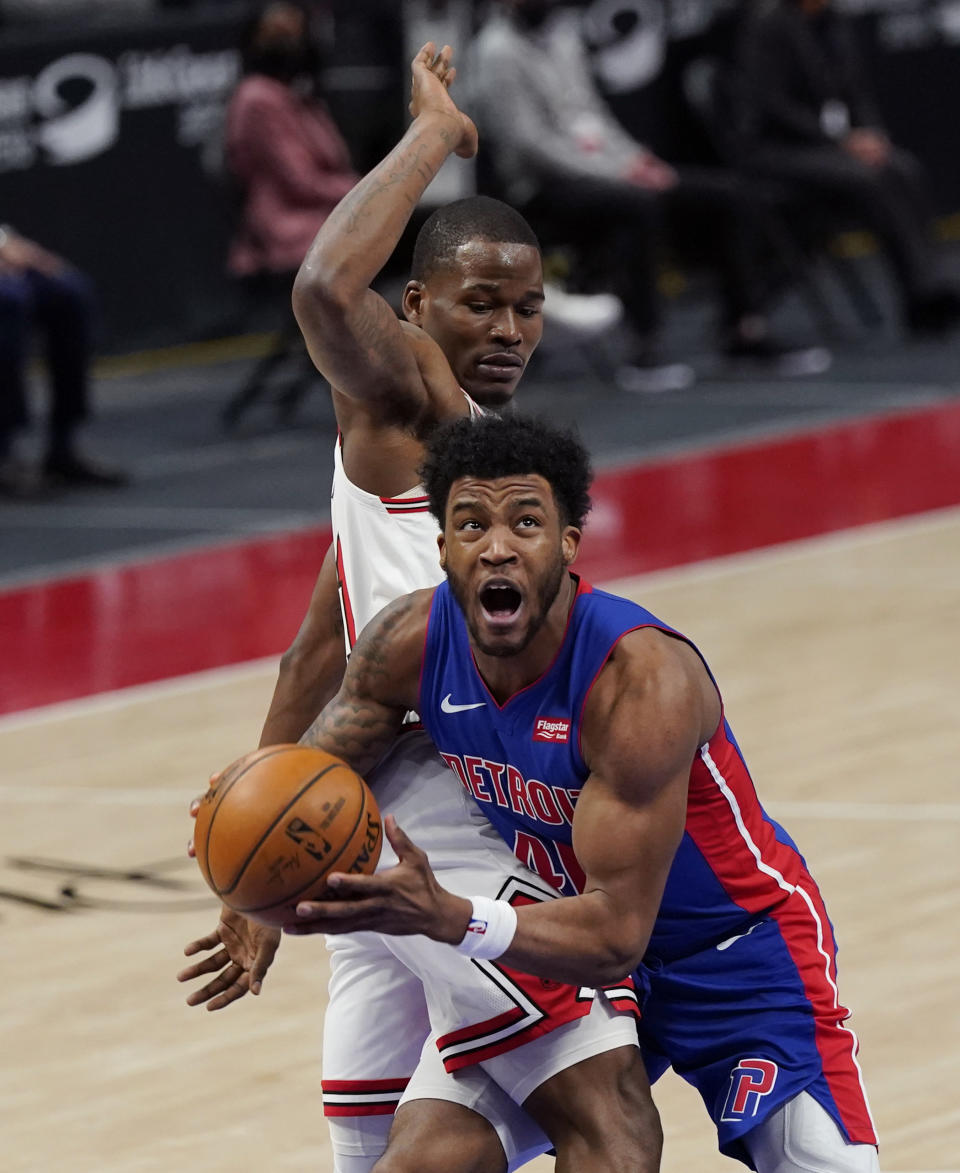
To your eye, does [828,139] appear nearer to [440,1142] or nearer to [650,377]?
[650,377]

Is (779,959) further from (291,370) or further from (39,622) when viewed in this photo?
(291,370)

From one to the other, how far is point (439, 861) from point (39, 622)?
16.4 ft

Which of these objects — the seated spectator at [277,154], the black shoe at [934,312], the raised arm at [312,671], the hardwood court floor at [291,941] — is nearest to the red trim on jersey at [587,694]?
the raised arm at [312,671]

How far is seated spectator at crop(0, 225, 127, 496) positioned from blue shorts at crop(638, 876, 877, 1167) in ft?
22.5

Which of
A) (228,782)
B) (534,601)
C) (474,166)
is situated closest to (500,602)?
(534,601)

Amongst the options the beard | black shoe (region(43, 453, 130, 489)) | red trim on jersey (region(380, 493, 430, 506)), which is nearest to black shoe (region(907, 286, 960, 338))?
black shoe (region(43, 453, 130, 489))

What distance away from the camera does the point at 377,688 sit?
3574 mm

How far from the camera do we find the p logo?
348 cm

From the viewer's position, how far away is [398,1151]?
3549mm

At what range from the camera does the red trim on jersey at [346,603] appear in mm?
3938

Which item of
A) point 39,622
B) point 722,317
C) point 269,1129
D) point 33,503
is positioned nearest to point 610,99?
point 722,317

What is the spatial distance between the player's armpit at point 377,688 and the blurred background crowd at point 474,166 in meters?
7.06

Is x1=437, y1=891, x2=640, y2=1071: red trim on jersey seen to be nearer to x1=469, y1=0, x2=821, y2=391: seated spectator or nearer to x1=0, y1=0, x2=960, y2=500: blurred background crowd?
x1=0, y1=0, x2=960, y2=500: blurred background crowd

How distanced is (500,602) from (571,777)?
0.27 metres
